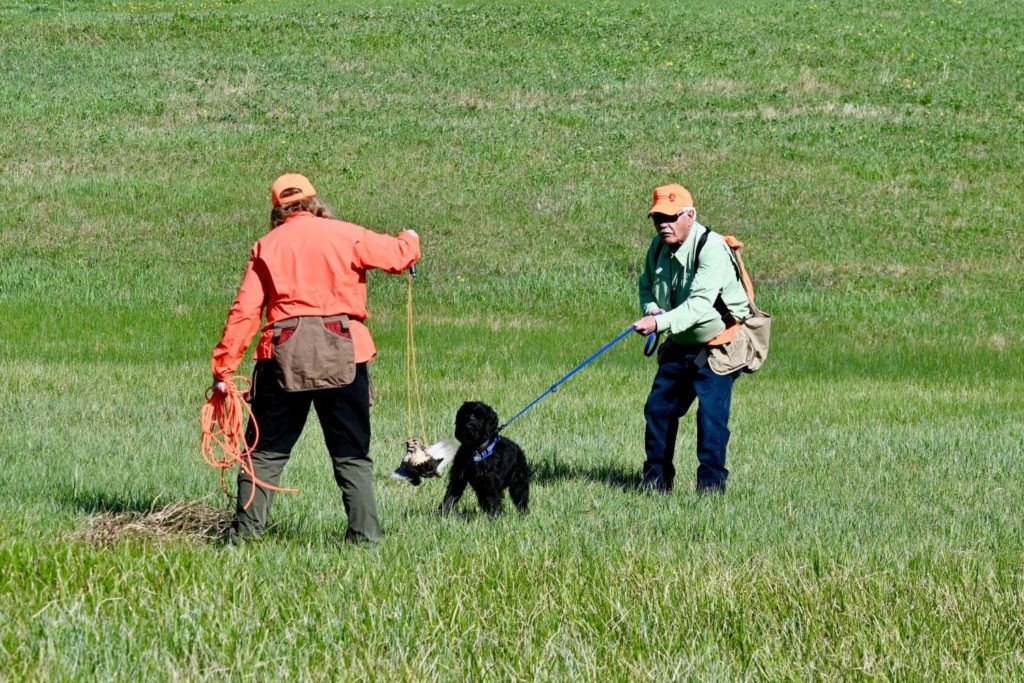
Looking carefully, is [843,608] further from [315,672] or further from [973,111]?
[973,111]

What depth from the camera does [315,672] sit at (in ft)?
15.1

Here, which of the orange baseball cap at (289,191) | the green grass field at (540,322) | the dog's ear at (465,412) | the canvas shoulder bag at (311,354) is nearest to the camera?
the green grass field at (540,322)

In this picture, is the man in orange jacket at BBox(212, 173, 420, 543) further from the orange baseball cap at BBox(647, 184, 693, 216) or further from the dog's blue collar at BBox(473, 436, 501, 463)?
the orange baseball cap at BBox(647, 184, 693, 216)

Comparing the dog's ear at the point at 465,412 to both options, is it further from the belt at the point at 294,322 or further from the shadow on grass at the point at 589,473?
the shadow on grass at the point at 589,473

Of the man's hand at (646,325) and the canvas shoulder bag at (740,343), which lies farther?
the canvas shoulder bag at (740,343)

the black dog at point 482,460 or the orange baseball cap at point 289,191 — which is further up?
the orange baseball cap at point 289,191

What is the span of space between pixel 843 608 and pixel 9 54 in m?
35.4

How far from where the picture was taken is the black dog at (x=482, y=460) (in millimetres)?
7488

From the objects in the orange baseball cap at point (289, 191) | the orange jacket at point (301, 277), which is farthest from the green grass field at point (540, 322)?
the orange baseball cap at point (289, 191)

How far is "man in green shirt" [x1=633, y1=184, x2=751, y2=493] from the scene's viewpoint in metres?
→ 8.03

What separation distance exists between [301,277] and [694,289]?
270 cm

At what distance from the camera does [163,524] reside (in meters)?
7.13

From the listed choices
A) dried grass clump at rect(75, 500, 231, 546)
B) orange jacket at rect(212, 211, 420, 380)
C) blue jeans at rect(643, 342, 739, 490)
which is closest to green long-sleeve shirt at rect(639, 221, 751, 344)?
blue jeans at rect(643, 342, 739, 490)

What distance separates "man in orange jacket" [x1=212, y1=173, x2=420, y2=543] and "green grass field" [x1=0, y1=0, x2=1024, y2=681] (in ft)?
1.24
